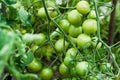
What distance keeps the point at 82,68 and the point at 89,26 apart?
108mm

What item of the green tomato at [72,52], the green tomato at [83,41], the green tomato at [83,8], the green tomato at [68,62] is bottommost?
the green tomato at [68,62]

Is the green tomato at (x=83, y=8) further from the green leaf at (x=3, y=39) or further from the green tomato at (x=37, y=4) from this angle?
the green leaf at (x=3, y=39)

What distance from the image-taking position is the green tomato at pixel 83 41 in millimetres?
892

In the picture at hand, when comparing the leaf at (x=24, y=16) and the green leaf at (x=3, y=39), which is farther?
the leaf at (x=24, y=16)

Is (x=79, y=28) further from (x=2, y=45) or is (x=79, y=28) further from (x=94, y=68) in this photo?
(x=2, y=45)

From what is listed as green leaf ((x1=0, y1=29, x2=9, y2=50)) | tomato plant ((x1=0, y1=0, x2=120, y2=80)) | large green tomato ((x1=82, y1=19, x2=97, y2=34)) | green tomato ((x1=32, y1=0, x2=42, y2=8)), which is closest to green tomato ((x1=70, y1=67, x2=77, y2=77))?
tomato plant ((x1=0, y1=0, x2=120, y2=80))

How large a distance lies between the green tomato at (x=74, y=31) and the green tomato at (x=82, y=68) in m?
0.08

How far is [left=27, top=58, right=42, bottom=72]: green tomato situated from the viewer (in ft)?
3.14

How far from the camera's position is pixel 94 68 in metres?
0.93

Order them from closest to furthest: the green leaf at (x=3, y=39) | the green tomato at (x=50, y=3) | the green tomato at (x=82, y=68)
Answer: the green leaf at (x=3, y=39) < the green tomato at (x=82, y=68) < the green tomato at (x=50, y=3)

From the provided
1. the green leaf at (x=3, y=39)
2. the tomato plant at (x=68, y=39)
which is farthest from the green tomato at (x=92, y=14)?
the green leaf at (x=3, y=39)

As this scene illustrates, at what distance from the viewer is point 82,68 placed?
2.91ft

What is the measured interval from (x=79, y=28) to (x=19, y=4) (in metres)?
0.20

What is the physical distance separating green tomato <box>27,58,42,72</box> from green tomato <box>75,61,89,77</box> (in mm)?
117
